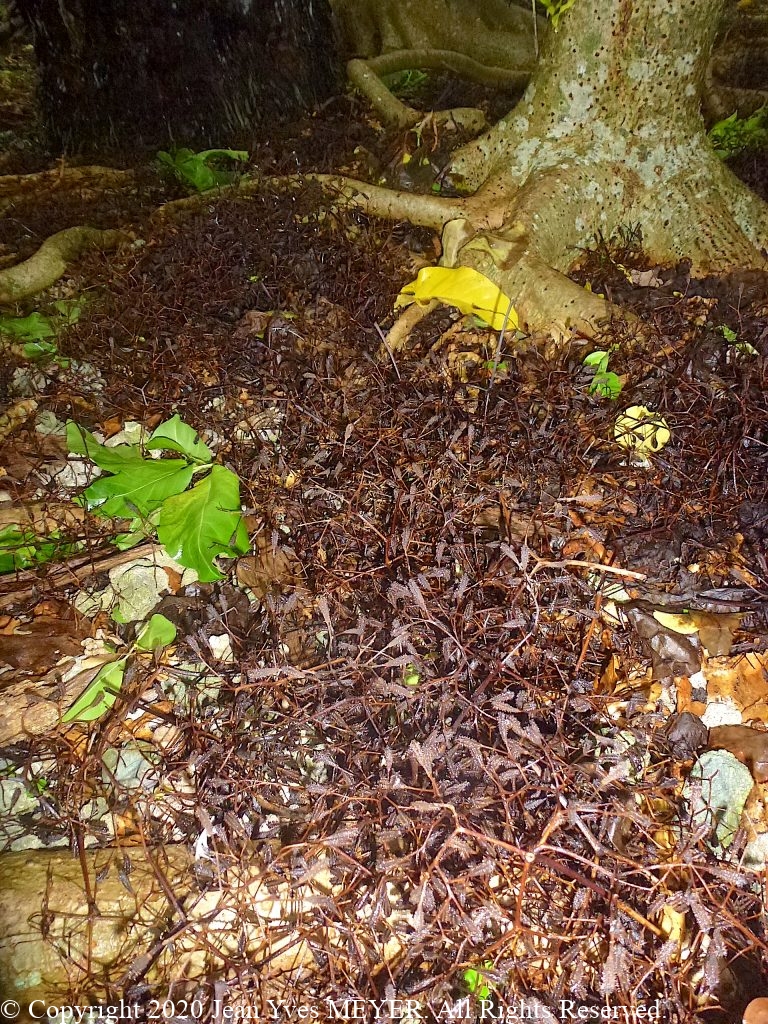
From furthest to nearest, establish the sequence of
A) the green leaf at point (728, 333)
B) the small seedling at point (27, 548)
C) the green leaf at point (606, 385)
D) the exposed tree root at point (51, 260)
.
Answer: the exposed tree root at point (51, 260) → the green leaf at point (728, 333) → the green leaf at point (606, 385) → the small seedling at point (27, 548)

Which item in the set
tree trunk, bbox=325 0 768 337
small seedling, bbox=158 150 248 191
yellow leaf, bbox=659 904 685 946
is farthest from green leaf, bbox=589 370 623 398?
small seedling, bbox=158 150 248 191

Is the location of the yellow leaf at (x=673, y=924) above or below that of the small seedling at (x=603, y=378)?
below

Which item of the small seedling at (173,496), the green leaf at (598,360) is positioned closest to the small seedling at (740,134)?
the green leaf at (598,360)

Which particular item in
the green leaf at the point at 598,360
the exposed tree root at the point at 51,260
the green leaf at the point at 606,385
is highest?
→ the exposed tree root at the point at 51,260

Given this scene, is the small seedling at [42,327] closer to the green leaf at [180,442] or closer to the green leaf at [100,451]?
the green leaf at [100,451]

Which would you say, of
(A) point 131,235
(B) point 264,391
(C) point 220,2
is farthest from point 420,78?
(B) point 264,391

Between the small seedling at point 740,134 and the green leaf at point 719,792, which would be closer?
the green leaf at point 719,792

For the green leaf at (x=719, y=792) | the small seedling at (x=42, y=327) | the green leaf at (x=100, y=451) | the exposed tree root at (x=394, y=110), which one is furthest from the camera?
the exposed tree root at (x=394, y=110)
